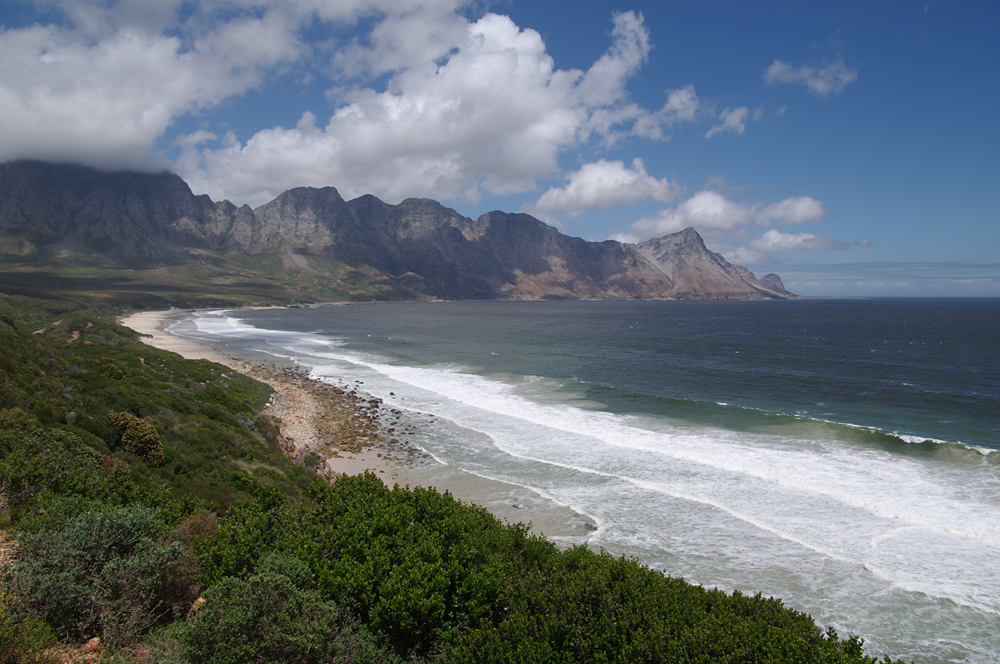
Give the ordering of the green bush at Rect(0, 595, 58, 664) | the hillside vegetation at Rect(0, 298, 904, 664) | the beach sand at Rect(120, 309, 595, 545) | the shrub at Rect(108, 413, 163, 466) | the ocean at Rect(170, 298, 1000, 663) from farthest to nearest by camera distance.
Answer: the beach sand at Rect(120, 309, 595, 545) → the shrub at Rect(108, 413, 163, 466) → the ocean at Rect(170, 298, 1000, 663) → the hillside vegetation at Rect(0, 298, 904, 664) → the green bush at Rect(0, 595, 58, 664)

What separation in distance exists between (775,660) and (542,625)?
3.35 m

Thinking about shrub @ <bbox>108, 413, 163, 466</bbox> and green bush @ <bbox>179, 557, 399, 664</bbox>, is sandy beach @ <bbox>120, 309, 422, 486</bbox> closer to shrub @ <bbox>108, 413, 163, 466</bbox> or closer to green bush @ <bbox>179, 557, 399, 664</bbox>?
shrub @ <bbox>108, 413, 163, 466</bbox>

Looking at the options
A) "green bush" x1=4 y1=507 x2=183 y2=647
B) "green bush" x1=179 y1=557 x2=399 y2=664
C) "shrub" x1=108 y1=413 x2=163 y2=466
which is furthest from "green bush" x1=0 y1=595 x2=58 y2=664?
"shrub" x1=108 y1=413 x2=163 y2=466

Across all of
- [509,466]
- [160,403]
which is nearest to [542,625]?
[509,466]

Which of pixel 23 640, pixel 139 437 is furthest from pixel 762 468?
pixel 139 437

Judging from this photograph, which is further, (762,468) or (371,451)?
(371,451)

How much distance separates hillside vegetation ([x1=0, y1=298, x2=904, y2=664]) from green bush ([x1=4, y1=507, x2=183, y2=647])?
2cm

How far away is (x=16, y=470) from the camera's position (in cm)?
988

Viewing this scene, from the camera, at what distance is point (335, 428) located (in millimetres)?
31141

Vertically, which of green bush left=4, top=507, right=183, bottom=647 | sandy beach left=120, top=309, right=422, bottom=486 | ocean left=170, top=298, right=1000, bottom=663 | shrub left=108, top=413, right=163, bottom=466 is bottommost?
sandy beach left=120, top=309, right=422, bottom=486

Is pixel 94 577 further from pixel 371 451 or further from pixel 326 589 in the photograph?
pixel 371 451

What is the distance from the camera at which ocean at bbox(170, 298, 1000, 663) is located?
14.3 meters

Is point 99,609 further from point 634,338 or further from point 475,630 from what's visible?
point 634,338

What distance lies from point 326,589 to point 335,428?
24729 millimetres
